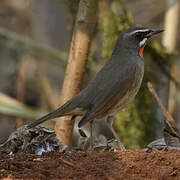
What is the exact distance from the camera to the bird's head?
654 centimetres

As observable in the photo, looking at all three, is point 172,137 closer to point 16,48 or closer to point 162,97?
point 162,97

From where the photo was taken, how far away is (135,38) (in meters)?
6.64

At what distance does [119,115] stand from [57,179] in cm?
451

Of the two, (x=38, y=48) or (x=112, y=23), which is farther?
(x=38, y=48)

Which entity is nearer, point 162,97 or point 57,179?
point 57,179

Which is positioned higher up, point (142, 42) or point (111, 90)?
point (142, 42)

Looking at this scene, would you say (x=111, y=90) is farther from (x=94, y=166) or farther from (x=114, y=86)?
(x=94, y=166)

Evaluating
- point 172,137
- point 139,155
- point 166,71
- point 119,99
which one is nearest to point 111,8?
point 166,71

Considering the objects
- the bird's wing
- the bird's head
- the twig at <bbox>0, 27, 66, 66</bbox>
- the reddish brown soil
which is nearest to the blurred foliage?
the bird's head

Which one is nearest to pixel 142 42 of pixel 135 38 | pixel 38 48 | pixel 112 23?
pixel 135 38

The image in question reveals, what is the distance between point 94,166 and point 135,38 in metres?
3.02

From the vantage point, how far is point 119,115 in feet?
26.6

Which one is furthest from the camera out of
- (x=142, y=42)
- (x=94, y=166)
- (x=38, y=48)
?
(x=38, y=48)

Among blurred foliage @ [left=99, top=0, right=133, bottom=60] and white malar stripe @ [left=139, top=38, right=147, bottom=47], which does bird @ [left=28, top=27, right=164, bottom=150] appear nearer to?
white malar stripe @ [left=139, top=38, right=147, bottom=47]
